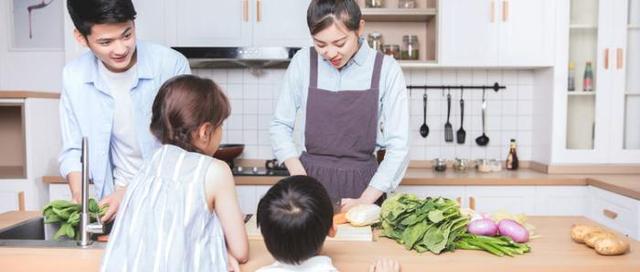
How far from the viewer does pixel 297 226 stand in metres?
1.00

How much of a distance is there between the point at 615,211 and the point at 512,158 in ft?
2.33

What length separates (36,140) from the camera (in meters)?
2.60

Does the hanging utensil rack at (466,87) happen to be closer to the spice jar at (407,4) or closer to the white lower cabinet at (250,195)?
the spice jar at (407,4)

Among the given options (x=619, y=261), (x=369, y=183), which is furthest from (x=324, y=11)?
(x=619, y=261)

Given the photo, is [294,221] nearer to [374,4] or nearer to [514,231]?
[514,231]

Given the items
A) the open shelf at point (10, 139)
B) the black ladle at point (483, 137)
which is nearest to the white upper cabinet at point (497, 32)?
the black ladle at point (483, 137)

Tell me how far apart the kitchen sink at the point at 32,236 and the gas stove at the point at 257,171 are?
1365 mm

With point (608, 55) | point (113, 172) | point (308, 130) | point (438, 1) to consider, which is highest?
point (438, 1)

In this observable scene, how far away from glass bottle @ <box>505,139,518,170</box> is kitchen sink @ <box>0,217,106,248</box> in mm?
2454

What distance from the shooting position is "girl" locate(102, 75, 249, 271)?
1003mm

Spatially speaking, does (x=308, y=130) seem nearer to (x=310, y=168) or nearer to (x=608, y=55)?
(x=310, y=168)

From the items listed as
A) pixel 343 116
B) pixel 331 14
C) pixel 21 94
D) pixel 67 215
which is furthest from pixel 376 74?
pixel 21 94

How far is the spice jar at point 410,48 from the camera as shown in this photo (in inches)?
116

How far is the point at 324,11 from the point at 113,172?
83 centimetres
